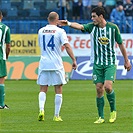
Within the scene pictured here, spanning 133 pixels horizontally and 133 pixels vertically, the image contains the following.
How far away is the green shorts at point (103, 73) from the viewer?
41.7ft

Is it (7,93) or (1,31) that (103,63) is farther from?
(7,93)

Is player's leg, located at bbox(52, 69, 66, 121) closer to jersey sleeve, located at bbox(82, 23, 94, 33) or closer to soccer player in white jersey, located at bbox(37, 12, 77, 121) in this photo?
soccer player in white jersey, located at bbox(37, 12, 77, 121)

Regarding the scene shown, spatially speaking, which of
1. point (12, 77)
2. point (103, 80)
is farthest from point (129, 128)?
point (12, 77)

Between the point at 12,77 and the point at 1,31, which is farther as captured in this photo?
the point at 12,77

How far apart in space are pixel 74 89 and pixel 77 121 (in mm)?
9372

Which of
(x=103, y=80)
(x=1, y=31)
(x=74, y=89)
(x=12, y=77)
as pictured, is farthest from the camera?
(x=12, y=77)

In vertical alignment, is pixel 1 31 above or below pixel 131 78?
above

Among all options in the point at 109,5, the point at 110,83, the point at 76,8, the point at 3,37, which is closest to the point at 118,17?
the point at 109,5

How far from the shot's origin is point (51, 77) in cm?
1321

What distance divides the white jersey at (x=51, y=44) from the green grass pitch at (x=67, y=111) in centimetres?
113

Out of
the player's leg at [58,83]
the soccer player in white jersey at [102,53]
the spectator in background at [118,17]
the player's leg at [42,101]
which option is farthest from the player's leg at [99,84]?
the spectator in background at [118,17]

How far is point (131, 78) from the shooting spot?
27312 millimetres

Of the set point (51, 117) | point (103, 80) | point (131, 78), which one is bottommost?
point (131, 78)

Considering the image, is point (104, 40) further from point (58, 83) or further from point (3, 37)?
point (3, 37)
